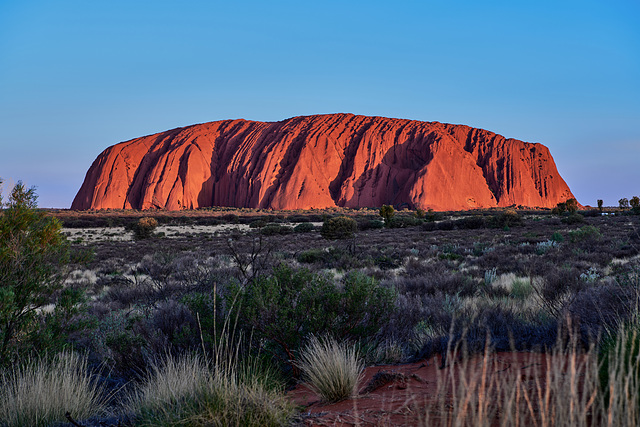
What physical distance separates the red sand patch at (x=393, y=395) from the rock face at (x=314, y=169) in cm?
7959

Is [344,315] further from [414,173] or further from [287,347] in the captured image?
[414,173]

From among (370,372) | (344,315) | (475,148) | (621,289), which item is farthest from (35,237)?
(475,148)

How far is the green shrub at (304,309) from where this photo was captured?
13.7ft

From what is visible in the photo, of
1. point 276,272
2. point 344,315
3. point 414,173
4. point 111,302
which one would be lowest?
point 111,302

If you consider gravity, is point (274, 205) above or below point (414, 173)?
below

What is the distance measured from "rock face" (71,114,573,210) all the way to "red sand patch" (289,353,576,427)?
7959 centimetres

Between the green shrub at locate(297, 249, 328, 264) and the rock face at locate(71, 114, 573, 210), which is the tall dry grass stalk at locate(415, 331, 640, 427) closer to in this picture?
the green shrub at locate(297, 249, 328, 264)

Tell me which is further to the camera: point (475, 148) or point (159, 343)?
point (475, 148)

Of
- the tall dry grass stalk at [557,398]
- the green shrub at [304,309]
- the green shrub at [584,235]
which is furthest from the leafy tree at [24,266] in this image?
the green shrub at [584,235]

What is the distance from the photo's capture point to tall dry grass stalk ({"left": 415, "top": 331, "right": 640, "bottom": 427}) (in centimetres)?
151

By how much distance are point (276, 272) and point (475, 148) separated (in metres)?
109

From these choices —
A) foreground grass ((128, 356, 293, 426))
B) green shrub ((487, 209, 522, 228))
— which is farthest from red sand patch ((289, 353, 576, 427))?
green shrub ((487, 209, 522, 228))

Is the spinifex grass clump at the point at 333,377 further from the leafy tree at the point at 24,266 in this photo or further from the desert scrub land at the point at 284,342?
the leafy tree at the point at 24,266

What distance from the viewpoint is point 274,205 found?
276 ft
